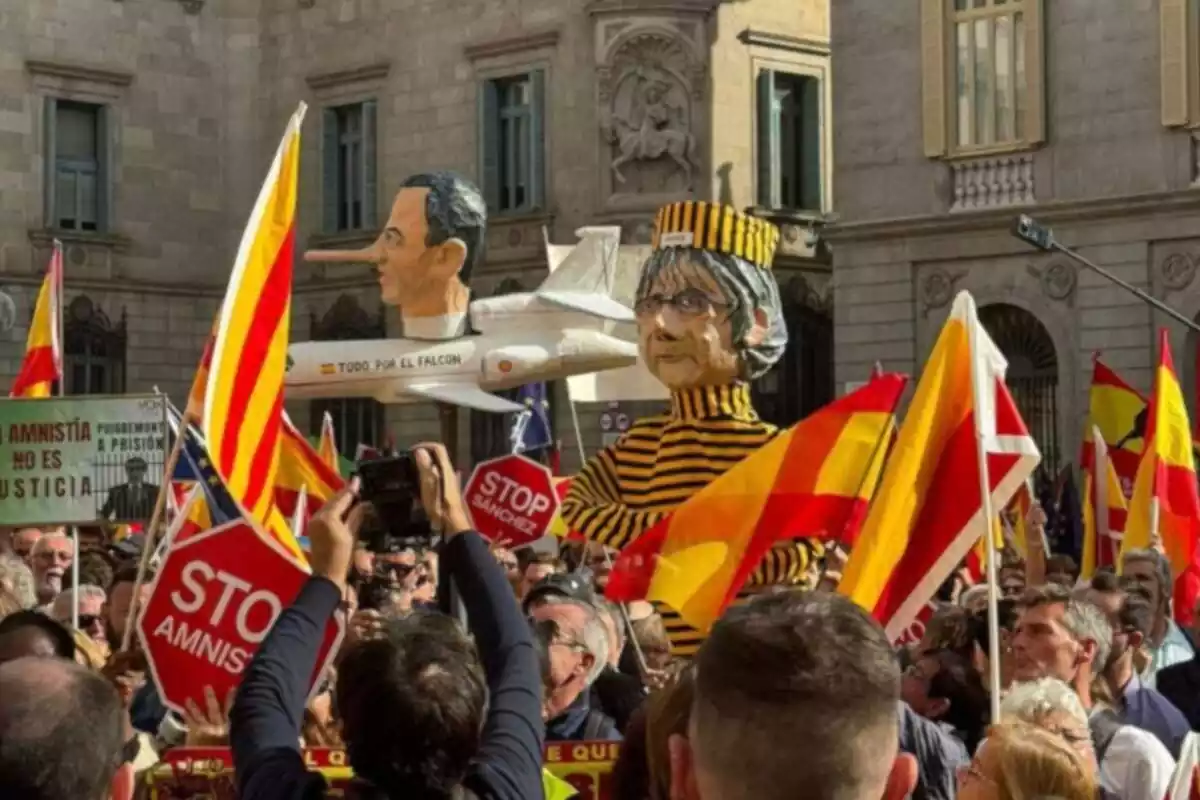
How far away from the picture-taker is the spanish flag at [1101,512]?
14.2 metres

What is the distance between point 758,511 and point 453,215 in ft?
7.53

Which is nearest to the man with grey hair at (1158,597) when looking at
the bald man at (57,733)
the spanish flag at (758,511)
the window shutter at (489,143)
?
the spanish flag at (758,511)

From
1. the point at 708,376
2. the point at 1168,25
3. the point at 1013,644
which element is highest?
the point at 1168,25

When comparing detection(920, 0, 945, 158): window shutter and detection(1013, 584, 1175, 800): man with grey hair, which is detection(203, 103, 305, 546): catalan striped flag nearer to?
detection(1013, 584, 1175, 800): man with grey hair

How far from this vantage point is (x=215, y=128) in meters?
33.8

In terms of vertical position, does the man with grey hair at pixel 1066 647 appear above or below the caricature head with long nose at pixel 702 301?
below

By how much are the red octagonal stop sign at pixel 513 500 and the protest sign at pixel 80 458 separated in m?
4.06

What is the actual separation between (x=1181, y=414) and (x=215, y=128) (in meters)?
22.0

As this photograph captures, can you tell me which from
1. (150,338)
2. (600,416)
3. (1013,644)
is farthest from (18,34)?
(1013,644)

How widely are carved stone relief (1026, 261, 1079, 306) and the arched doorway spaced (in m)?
0.36

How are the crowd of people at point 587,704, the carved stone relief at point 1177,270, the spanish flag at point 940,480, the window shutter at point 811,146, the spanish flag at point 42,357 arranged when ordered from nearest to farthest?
the crowd of people at point 587,704, the spanish flag at point 940,480, the spanish flag at point 42,357, the carved stone relief at point 1177,270, the window shutter at point 811,146

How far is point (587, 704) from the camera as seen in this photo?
7062 millimetres

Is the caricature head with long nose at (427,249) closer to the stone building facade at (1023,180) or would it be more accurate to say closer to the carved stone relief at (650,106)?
the stone building facade at (1023,180)

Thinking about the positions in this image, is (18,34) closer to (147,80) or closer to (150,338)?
(147,80)
